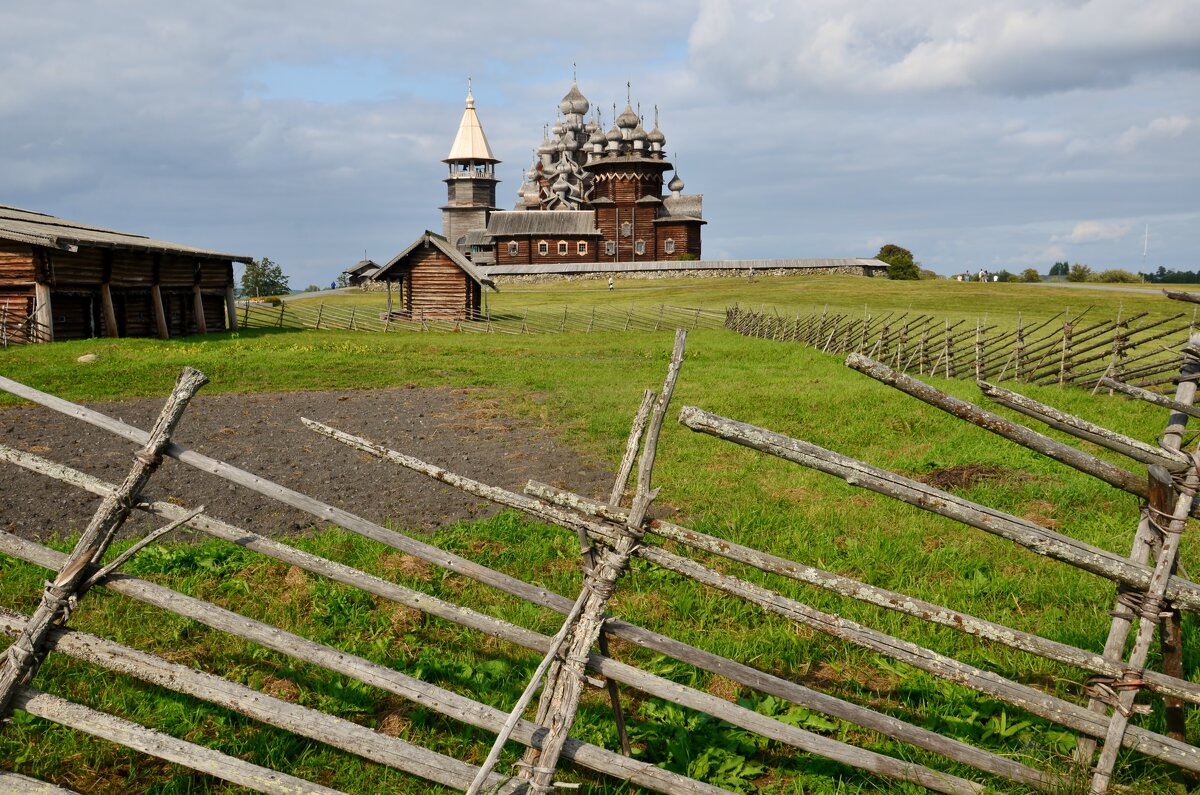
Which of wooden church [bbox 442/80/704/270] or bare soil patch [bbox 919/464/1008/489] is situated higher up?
wooden church [bbox 442/80/704/270]

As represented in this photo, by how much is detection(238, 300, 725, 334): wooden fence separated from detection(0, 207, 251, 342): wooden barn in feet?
15.3

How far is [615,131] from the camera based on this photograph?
73.8 metres

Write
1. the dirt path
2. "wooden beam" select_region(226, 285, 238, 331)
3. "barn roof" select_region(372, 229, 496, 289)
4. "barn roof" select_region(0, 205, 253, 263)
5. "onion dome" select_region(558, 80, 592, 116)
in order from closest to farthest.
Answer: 1. the dirt path
2. "barn roof" select_region(0, 205, 253, 263)
3. "wooden beam" select_region(226, 285, 238, 331)
4. "barn roof" select_region(372, 229, 496, 289)
5. "onion dome" select_region(558, 80, 592, 116)

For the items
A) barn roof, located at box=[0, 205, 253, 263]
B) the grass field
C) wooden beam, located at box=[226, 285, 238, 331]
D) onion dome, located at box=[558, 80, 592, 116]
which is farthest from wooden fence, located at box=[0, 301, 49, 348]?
onion dome, located at box=[558, 80, 592, 116]

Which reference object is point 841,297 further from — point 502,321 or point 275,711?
point 275,711


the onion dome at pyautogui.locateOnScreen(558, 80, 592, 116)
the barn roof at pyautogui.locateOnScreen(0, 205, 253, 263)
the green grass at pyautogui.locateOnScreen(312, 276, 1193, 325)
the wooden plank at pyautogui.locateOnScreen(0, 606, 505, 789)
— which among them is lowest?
the wooden plank at pyautogui.locateOnScreen(0, 606, 505, 789)

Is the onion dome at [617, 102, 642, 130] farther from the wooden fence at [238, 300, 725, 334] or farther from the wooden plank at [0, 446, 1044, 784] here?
the wooden plank at [0, 446, 1044, 784]

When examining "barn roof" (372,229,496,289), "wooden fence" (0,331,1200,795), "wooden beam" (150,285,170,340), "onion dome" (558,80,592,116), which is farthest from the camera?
"onion dome" (558,80,592,116)

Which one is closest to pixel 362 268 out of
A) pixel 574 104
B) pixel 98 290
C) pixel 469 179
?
pixel 469 179

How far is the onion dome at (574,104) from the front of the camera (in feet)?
307

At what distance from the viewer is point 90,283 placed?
83.7 feet

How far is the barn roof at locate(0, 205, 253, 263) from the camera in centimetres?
2272

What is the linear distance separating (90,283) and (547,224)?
48.6 metres

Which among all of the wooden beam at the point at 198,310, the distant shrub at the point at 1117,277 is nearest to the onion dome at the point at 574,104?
the distant shrub at the point at 1117,277
